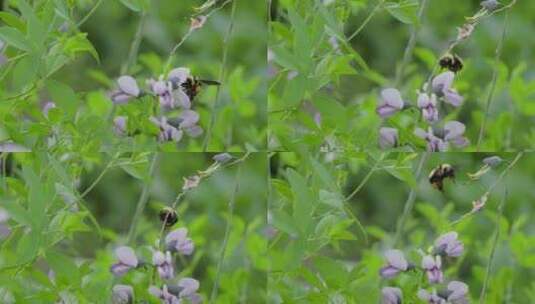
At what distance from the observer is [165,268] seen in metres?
2.56

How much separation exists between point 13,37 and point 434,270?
1005 millimetres

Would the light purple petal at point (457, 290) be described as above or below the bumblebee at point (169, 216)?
below

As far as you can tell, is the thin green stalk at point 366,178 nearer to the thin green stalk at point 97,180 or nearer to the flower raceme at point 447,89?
the flower raceme at point 447,89

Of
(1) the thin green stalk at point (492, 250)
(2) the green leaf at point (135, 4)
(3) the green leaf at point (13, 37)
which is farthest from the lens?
(1) the thin green stalk at point (492, 250)

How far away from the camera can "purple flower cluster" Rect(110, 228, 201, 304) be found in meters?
2.56

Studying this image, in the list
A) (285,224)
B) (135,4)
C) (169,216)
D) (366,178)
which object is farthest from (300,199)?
(135,4)

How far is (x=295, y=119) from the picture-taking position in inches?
101

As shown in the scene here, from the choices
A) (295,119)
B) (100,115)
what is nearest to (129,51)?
(100,115)

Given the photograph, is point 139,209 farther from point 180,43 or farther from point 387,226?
point 387,226

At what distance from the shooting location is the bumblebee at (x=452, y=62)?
2.58 metres

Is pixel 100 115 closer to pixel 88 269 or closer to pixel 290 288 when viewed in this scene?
pixel 88 269

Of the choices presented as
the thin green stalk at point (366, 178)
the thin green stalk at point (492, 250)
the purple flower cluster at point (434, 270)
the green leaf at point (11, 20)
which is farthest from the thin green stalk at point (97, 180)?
the thin green stalk at point (492, 250)

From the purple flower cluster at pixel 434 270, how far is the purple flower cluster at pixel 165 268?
42 cm

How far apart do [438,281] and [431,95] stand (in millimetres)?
397
